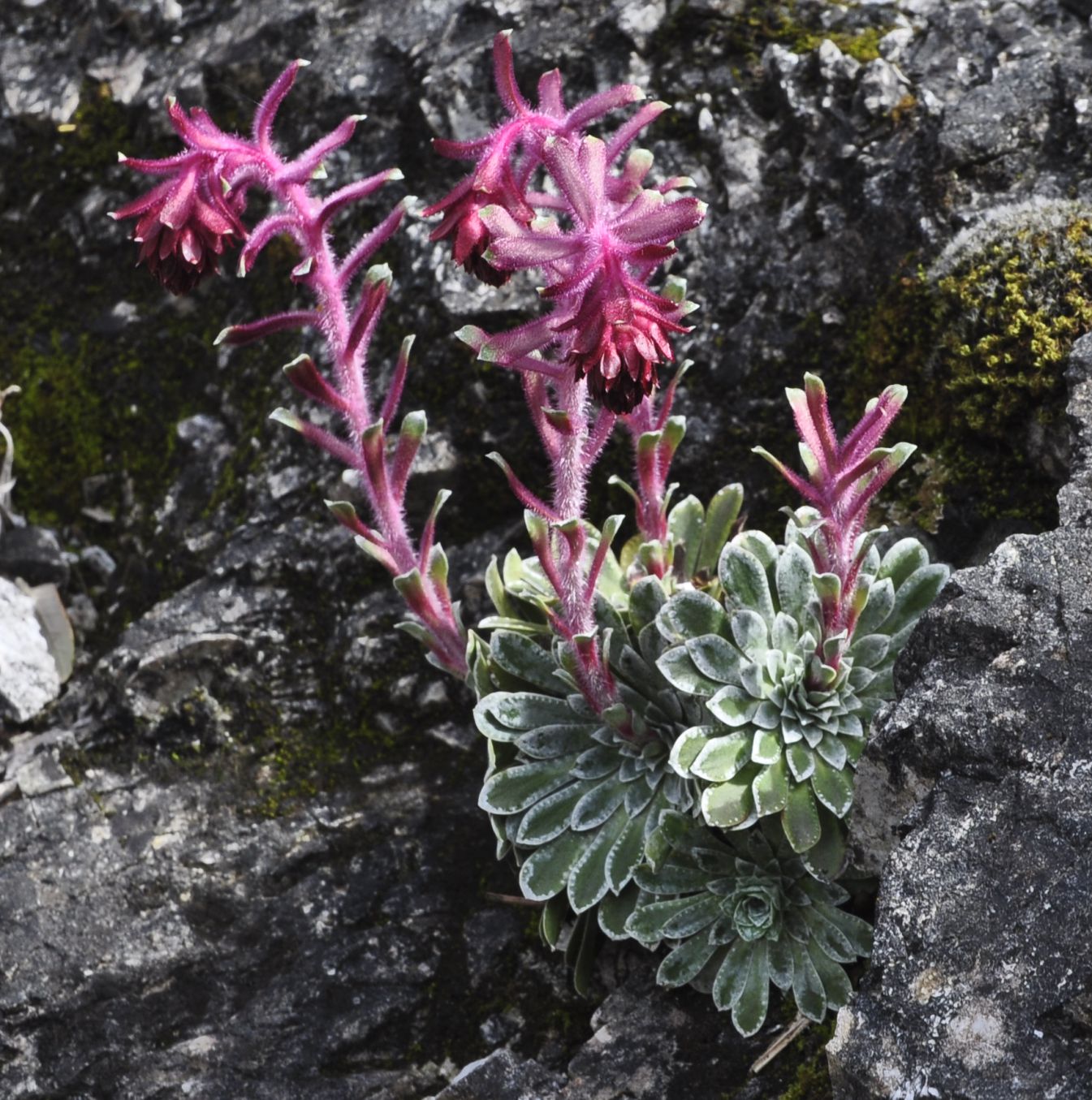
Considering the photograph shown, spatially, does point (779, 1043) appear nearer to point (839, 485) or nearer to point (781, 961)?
point (781, 961)

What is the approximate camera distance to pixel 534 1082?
2996mm

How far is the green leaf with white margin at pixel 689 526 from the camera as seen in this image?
3.56m

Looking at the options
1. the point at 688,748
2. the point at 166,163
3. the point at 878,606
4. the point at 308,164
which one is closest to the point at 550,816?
the point at 688,748

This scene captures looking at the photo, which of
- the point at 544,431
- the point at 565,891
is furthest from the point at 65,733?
the point at 544,431

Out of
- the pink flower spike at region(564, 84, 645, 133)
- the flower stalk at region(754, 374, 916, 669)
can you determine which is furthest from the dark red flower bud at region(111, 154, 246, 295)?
the flower stalk at region(754, 374, 916, 669)

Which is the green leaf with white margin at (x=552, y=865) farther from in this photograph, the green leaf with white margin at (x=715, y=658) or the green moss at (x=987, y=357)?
the green moss at (x=987, y=357)

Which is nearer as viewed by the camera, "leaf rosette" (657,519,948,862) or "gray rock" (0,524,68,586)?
"leaf rosette" (657,519,948,862)

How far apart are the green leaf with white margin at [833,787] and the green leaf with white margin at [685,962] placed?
1.54 ft

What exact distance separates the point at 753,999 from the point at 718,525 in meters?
1.30

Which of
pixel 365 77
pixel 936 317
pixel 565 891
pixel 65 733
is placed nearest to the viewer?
pixel 565 891

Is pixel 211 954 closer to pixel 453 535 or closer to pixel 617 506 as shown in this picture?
pixel 453 535

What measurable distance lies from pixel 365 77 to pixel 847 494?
8.93 ft

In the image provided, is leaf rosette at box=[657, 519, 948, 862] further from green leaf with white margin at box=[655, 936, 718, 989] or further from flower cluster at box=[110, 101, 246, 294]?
flower cluster at box=[110, 101, 246, 294]

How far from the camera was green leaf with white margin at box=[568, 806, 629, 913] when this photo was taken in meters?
3.08
